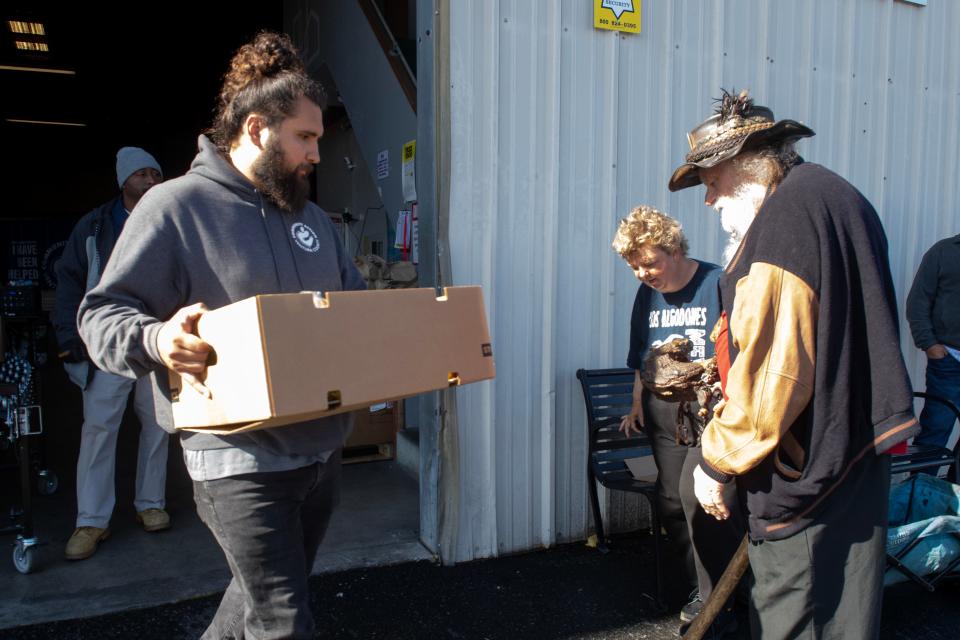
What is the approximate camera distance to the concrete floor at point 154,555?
3.15 m

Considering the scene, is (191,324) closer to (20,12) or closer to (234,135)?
(234,135)

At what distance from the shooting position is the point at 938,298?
478 cm

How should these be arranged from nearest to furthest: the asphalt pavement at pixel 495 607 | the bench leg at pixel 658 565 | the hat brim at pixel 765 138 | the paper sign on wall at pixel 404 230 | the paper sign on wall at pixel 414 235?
the hat brim at pixel 765 138, the asphalt pavement at pixel 495 607, the bench leg at pixel 658 565, the paper sign on wall at pixel 414 235, the paper sign on wall at pixel 404 230

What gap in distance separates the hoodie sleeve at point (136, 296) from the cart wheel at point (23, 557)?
212cm

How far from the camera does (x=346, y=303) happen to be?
5.84 feet

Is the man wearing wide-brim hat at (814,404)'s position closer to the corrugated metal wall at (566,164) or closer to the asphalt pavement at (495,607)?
the asphalt pavement at (495,607)

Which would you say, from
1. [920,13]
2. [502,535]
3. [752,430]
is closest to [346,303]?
[752,430]

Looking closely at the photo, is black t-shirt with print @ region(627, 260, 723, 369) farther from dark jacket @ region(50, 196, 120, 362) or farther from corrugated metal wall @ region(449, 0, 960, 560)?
dark jacket @ region(50, 196, 120, 362)

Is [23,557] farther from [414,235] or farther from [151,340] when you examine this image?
[414,235]

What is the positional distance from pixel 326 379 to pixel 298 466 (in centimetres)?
38

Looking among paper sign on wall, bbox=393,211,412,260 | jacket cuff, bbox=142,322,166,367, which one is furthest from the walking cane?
paper sign on wall, bbox=393,211,412,260

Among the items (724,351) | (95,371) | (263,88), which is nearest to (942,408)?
(724,351)

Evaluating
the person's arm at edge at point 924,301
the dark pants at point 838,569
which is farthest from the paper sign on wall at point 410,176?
the person's arm at edge at point 924,301

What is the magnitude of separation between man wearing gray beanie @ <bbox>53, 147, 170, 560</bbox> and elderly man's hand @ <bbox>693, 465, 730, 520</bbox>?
9.30 ft
